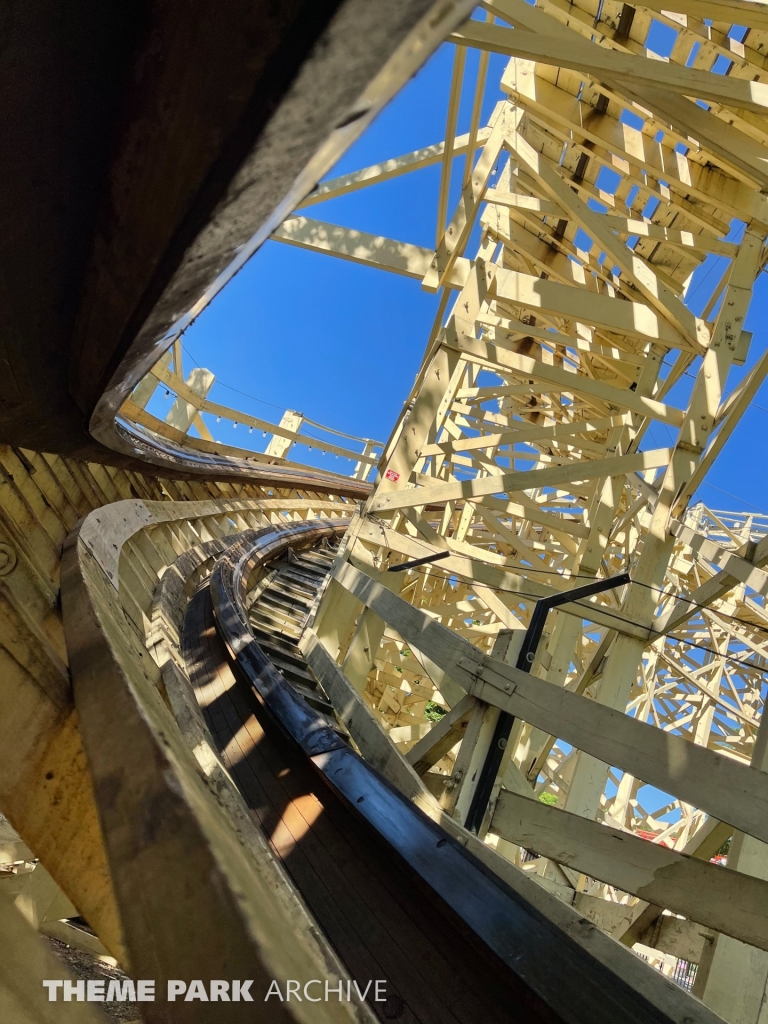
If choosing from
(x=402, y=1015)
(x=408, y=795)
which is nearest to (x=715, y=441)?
(x=408, y=795)

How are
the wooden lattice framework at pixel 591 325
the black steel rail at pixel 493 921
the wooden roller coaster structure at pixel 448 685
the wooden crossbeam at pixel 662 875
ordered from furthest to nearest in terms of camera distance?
1. the wooden lattice framework at pixel 591 325
2. the wooden crossbeam at pixel 662 875
3. the black steel rail at pixel 493 921
4. the wooden roller coaster structure at pixel 448 685

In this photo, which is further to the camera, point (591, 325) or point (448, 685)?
point (591, 325)

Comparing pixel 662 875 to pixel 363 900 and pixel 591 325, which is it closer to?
pixel 363 900

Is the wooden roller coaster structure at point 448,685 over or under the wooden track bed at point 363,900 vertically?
over

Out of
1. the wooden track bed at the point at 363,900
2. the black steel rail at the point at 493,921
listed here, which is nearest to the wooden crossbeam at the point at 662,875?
the black steel rail at the point at 493,921

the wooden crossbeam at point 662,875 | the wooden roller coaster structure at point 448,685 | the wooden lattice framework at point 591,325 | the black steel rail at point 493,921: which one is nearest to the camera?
the wooden roller coaster structure at point 448,685

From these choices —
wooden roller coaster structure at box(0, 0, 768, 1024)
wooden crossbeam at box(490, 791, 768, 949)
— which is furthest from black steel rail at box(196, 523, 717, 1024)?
wooden crossbeam at box(490, 791, 768, 949)

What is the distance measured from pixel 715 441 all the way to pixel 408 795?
285cm

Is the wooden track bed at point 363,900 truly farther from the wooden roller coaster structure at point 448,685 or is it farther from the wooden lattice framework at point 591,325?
the wooden lattice framework at point 591,325

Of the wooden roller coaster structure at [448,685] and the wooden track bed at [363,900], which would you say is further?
the wooden track bed at [363,900]

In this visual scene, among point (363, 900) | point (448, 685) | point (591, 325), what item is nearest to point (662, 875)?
point (363, 900)

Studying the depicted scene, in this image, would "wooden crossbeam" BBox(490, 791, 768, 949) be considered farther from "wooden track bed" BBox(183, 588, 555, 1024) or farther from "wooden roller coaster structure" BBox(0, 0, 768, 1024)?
"wooden track bed" BBox(183, 588, 555, 1024)

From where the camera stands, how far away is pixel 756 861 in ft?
7.60

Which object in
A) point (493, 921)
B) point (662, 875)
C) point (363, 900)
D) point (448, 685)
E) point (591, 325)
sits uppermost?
point (591, 325)
